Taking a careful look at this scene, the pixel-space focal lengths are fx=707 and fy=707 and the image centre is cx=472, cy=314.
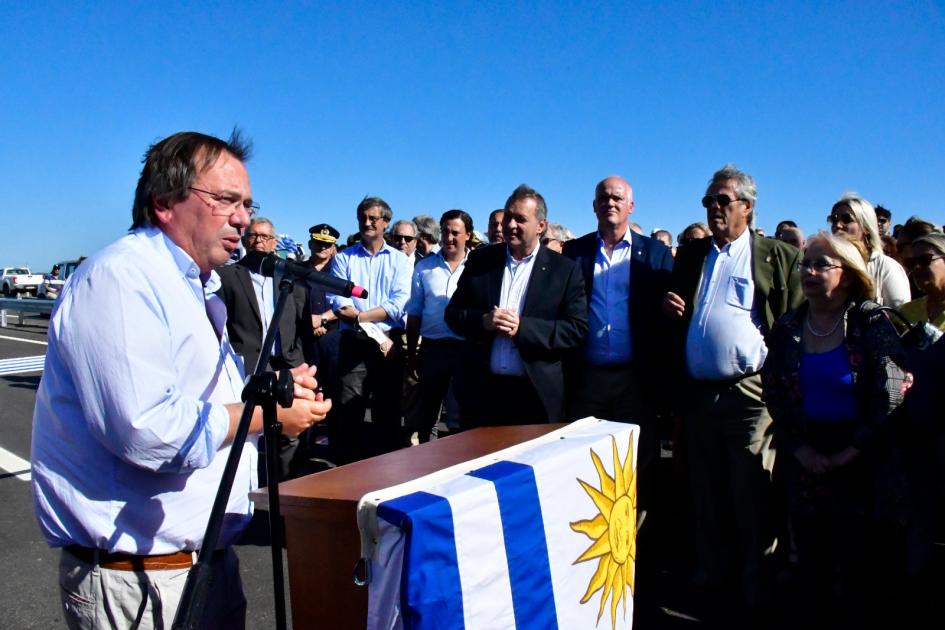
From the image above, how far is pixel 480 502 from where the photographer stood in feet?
5.68

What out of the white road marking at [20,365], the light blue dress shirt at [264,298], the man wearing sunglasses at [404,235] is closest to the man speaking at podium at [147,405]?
the light blue dress shirt at [264,298]

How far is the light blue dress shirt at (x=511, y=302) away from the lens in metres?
3.90

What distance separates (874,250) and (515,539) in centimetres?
355

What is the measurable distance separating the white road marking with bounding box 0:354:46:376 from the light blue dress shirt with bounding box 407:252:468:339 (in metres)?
8.41

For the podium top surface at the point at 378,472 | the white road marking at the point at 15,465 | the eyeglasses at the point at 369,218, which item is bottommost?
the white road marking at the point at 15,465

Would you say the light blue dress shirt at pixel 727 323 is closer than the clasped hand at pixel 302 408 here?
No

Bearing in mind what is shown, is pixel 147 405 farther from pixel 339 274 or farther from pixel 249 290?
pixel 339 274

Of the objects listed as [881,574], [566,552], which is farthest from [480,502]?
[881,574]

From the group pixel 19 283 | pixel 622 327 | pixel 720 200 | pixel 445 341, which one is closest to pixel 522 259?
pixel 622 327

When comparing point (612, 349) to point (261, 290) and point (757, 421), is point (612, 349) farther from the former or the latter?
point (261, 290)

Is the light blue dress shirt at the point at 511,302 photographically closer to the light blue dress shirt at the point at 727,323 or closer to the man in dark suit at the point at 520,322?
the man in dark suit at the point at 520,322

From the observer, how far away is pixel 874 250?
4320mm

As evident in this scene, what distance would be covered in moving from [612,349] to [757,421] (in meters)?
0.86

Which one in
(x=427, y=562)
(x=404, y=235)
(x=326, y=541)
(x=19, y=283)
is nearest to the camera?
(x=427, y=562)
